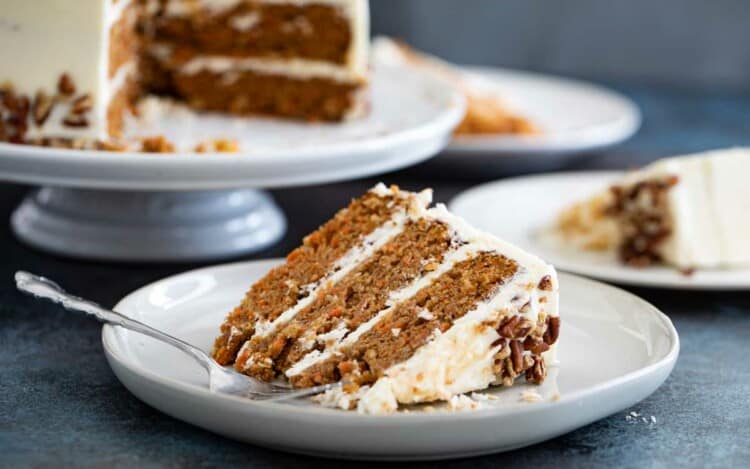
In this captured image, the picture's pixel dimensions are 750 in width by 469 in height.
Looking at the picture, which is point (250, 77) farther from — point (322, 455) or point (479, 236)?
point (322, 455)

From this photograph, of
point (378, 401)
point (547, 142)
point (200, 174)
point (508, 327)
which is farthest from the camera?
point (547, 142)

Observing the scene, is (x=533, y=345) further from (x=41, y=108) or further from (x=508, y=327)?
(x=41, y=108)

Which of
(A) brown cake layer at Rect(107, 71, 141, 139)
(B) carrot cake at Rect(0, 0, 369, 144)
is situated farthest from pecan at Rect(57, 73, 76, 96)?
(B) carrot cake at Rect(0, 0, 369, 144)

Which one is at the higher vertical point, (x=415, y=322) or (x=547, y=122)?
(x=415, y=322)

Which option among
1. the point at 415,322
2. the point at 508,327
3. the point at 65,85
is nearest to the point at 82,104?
the point at 65,85

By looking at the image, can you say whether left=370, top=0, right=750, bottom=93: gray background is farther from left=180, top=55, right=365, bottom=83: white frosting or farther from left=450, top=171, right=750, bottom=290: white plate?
left=450, top=171, right=750, bottom=290: white plate

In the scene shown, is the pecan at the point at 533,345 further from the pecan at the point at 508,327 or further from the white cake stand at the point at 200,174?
the white cake stand at the point at 200,174

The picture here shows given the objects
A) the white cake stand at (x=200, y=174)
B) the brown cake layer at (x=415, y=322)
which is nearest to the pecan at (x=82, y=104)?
the white cake stand at (x=200, y=174)
